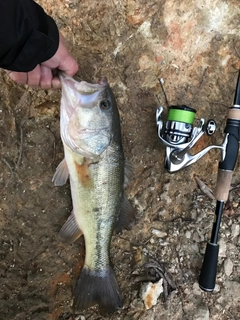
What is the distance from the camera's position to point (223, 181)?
9.07 feet

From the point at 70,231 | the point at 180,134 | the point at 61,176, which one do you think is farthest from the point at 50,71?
the point at 70,231

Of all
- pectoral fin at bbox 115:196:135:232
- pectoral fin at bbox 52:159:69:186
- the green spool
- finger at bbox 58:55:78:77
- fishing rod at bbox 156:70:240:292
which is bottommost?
pectoral fin at bbox 115:196:135:232

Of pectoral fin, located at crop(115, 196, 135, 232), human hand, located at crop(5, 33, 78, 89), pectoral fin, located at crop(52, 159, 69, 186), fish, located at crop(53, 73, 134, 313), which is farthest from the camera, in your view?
pectoral fin, located at crop(115, 196, 135, 232)


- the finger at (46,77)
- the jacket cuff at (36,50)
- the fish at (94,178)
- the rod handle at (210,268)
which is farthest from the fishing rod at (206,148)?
the jacket cuff at (36,50)

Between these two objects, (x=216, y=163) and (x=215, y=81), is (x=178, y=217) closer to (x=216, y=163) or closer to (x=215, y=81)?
(x=216, y=163)

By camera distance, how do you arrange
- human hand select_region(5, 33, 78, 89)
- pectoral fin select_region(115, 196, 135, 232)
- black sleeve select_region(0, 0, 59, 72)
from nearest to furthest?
black sleeve select_region(0, 0, 59, 72), human hand select_region(5, 33, 78, 89), pectoral fin select_region(115, 196, 135, 232)

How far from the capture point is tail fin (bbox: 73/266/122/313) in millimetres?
2705

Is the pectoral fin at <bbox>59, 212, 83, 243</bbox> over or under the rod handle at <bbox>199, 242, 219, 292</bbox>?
over

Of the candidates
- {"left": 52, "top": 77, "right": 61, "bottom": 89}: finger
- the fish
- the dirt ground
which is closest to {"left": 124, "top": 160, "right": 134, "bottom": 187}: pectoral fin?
the fish

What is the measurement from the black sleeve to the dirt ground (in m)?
0.46

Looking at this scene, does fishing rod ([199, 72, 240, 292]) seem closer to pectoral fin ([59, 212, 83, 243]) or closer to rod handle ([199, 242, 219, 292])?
rod handle ([199, 242, 219, 292])

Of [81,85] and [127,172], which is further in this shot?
[127,172]

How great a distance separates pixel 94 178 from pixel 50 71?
27.8 inches

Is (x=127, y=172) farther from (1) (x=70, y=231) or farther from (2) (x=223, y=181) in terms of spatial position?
(2) (x=223, y=181)
